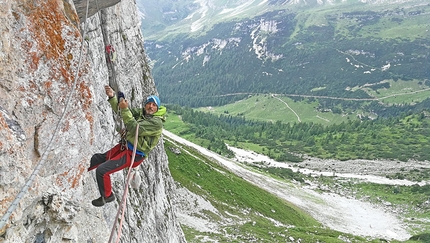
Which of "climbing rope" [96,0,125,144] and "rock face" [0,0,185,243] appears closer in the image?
"rock face" [0,0,185,243]

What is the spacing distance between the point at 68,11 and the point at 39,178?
18.6 ft

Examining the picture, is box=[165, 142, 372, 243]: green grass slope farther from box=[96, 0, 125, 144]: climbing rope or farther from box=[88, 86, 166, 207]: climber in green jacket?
box=[88, 86, 166, 207]: climber in green jacket

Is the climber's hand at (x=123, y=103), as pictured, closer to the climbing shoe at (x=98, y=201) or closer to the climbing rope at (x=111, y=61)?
the climbing shoe at (x=98, y=201)

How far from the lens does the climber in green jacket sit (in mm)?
10055

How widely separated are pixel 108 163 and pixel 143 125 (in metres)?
1.88

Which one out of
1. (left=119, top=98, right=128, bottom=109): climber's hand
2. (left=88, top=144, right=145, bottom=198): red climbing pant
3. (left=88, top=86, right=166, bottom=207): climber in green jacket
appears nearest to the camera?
(left=119, top=98, right=128, bottom=109): climber's hand

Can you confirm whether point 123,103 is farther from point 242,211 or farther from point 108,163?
point 242,211

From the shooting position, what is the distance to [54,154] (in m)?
9.48

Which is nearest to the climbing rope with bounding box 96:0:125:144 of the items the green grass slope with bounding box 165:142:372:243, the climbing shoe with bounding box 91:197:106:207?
the climbing shoe with bounding box 91:197:106:207

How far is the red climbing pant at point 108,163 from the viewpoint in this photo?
10.7 metres

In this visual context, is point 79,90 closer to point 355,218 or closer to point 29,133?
Answer: point 29,133

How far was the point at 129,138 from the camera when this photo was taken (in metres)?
10.3

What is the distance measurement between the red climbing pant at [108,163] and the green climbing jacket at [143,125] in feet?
1.81

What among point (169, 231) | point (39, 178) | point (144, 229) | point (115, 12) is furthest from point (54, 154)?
point (169, 231)
